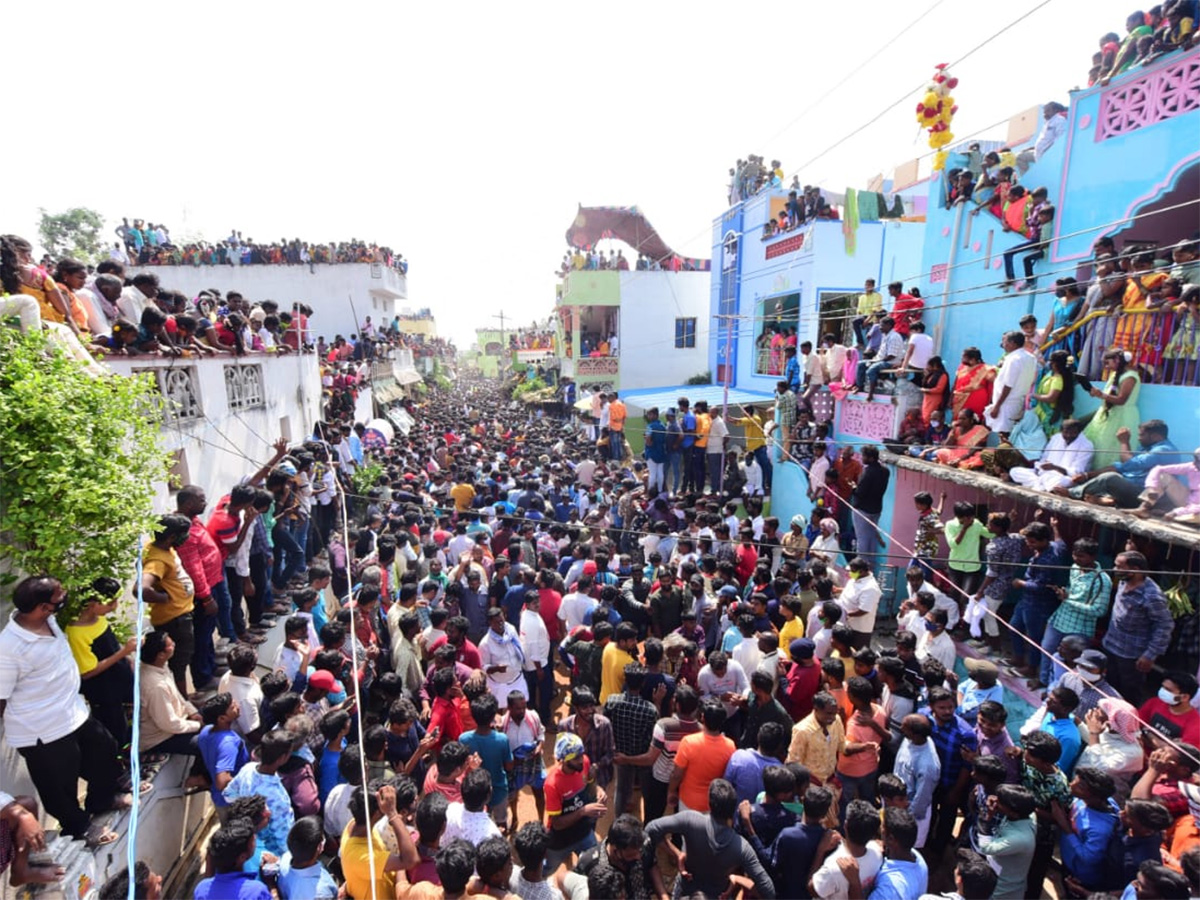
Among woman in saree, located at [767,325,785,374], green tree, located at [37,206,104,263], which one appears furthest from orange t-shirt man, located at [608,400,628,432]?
green tree, located at [37,206,104,263]

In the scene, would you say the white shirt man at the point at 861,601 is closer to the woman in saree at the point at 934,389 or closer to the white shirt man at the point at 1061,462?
the white shirt man at the point at 1061,462

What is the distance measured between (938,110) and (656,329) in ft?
50.2

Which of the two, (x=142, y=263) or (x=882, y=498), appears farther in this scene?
(x=142, y=263)

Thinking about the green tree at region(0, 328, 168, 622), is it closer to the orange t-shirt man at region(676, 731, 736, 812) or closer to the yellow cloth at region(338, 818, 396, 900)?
the yellow cloth at region(338, 818, 396, 900)

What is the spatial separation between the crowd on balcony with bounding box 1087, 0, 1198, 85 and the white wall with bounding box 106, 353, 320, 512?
407 inches

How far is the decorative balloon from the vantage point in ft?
34.3

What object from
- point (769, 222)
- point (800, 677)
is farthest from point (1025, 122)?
point (800, 677)

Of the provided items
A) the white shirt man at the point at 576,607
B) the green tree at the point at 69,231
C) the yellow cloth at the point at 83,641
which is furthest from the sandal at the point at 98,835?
the green tree at the point at 69,231

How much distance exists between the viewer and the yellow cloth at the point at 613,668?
5293 mm

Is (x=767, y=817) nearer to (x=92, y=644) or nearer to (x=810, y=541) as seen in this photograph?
(x=92, y=644)

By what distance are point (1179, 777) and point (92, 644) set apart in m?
6.81

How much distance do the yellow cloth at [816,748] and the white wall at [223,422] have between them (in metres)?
5.18

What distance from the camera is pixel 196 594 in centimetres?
505

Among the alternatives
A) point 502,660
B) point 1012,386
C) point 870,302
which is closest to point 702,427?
point 870,302
